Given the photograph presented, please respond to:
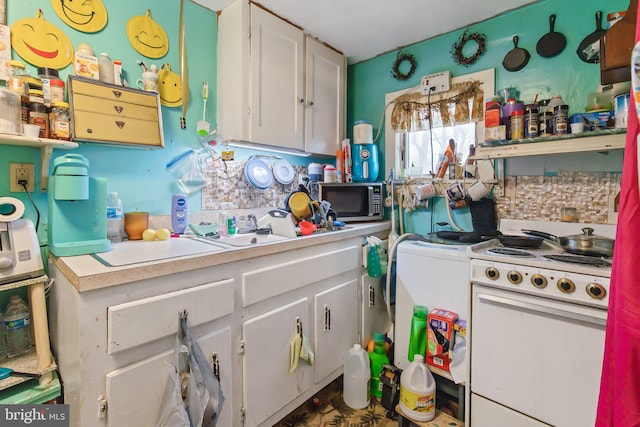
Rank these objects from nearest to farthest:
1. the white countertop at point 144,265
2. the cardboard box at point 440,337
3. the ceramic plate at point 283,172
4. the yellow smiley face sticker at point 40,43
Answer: the white countertop at point 144,265 < the yellow smiley face sticker at point 40,43 < the cardboard box at point 440,337 < the ceramic plate at point 283,172

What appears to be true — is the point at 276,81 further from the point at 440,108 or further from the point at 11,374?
the point at 11,374

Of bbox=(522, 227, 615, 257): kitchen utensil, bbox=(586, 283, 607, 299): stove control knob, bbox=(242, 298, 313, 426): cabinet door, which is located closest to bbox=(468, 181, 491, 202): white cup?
bbox=(522, 227, 615, 257): kitchen utensil

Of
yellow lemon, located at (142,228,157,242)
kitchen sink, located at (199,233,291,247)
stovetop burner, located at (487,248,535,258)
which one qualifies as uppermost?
yellow lemon, located at (142,228,157,242)

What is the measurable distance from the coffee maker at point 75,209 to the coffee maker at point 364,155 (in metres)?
1.65

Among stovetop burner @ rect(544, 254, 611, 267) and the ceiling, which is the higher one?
the ceiling

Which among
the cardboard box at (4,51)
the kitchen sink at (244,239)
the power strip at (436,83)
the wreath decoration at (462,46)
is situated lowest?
the kitchen sink at (244,239)

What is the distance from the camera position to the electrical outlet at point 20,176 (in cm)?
124

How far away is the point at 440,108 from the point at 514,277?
4.49 feet

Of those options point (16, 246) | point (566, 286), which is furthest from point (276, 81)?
point (566, 286)

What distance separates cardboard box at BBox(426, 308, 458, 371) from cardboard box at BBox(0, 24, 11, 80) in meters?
2.20

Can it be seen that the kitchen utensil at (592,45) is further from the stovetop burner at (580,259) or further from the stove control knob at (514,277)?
the stove control knob at (514,277)

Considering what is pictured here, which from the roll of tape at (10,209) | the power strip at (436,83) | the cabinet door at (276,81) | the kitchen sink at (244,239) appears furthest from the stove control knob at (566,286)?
the roll of tape at (10,209)

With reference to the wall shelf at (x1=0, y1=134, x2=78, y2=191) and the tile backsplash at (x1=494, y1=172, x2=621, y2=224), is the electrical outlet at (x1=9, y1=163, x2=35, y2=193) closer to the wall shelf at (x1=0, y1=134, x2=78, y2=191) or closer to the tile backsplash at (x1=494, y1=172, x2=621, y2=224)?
the wall shelf at (x1=0, y1=134, x2=78, y2=191)

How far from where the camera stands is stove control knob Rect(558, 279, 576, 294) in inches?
44.2
